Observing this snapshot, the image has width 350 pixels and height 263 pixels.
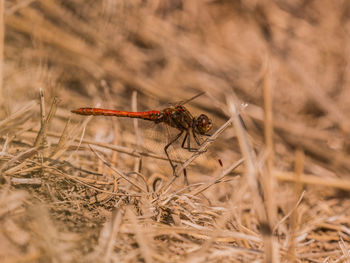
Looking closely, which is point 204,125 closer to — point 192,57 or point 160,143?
point 160,143

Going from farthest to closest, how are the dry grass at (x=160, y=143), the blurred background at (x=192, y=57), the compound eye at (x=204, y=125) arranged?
1. the blurred background at (x=192, y=57)
2. the compound eye at (x=204, y=125)
3. the dry grass at (x=160, y=143)

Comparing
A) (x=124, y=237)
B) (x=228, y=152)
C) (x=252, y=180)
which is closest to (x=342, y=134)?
(x=228, y=152)

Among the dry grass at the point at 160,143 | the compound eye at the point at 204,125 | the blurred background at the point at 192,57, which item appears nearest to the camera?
the dry grass at the point at 160,143

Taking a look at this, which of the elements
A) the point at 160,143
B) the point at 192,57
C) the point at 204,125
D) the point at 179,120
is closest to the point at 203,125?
the point at 204,125

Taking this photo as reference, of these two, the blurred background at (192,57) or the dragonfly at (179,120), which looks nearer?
the dragonfly at (179,120)

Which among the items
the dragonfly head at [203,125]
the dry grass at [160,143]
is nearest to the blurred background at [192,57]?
the dry grass at [160,143]

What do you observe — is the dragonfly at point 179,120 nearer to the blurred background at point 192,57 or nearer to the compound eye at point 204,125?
the compound eye at point 204,125

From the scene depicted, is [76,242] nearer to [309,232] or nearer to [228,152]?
[309,232]

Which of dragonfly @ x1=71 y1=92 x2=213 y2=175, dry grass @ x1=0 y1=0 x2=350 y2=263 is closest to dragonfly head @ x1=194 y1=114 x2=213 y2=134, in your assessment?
dragonfly @ x1=71 y1=92 x2=213 y2=175
